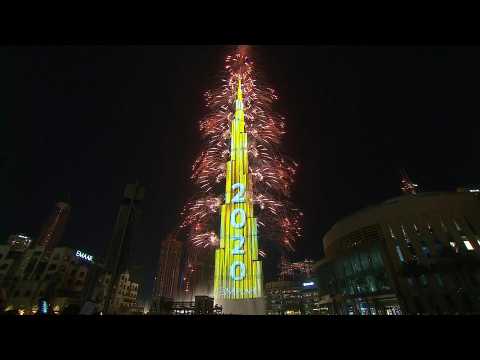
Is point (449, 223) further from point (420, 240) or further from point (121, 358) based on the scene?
point (121, 358)

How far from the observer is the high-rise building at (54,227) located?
106m

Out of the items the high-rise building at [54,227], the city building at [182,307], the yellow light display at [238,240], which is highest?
the high-rise building at [54,227]

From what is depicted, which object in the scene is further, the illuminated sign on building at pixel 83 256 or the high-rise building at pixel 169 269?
the high-rise building at pixel 169 269

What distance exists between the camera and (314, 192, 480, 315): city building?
36688 millimetres

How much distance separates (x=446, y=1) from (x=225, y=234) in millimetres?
25399

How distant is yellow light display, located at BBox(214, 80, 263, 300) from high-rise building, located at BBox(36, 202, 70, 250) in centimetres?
11037

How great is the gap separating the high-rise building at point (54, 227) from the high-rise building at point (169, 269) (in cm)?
4639

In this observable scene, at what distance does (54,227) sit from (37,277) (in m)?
67.3

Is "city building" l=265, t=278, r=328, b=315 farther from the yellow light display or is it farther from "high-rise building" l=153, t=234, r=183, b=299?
the yellow light display

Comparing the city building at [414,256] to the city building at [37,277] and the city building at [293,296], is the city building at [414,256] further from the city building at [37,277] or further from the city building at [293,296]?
the city building at [37,277]

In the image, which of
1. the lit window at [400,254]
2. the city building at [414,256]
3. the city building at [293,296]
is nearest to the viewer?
the city building at [414,256]

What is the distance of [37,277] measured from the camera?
5381cm

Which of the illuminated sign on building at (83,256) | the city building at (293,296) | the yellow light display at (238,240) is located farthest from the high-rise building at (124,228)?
the city building at (293,296)

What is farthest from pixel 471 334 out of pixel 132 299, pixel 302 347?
pixel 132 299
